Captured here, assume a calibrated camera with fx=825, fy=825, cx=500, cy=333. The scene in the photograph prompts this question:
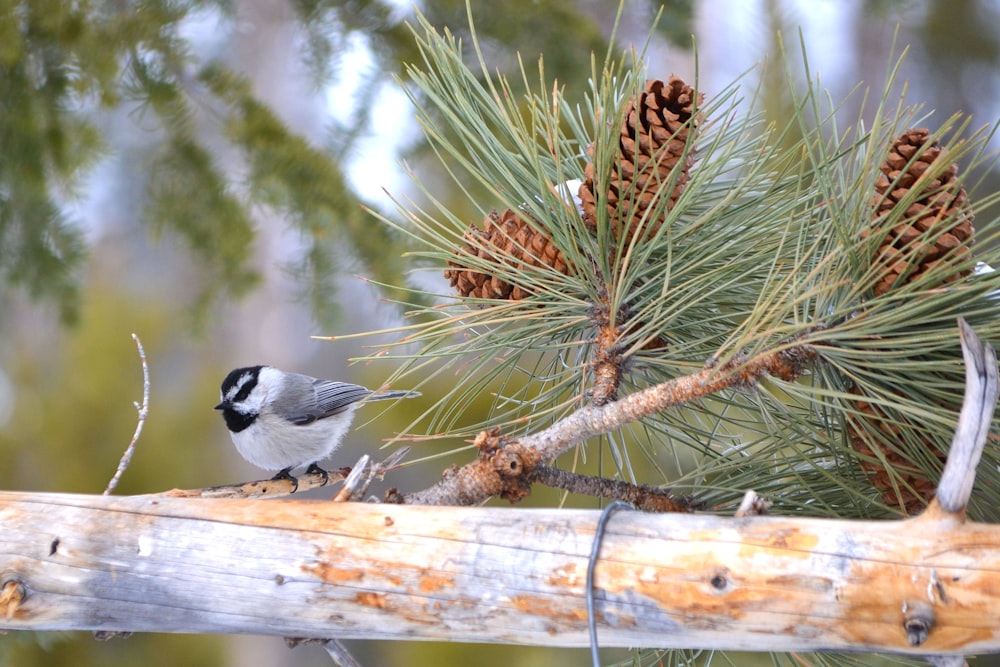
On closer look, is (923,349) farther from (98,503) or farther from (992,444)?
(98,503)

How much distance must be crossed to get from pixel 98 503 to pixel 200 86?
1243 mm

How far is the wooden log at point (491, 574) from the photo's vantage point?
78cm

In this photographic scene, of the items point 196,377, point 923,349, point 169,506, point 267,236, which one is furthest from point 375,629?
point 267,236

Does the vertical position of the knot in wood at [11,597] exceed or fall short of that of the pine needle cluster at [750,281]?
it falls short

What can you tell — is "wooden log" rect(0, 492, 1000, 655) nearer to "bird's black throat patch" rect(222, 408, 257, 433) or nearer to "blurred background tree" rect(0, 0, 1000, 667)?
A: "blurred background tree" rect(0, 0, 1000, 667)

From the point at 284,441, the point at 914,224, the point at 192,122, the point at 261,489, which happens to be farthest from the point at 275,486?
the point at 914,224

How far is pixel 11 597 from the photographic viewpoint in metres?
0.99

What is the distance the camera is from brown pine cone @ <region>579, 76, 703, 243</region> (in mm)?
986

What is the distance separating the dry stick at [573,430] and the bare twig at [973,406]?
19cm

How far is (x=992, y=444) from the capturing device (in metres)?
0.90

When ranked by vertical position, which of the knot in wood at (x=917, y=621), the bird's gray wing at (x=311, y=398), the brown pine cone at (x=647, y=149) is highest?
the brown pine cone at (x=647, y=149)

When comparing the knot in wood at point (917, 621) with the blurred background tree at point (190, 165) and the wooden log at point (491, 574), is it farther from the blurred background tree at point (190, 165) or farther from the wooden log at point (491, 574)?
the blurred background tree at point (190, 165)

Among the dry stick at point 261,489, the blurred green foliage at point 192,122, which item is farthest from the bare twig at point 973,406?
the blurred green foliage at point 192,122

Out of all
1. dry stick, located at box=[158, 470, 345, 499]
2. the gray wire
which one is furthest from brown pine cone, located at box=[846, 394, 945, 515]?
dry stick, located at box=[158, 470, 345, 499]
